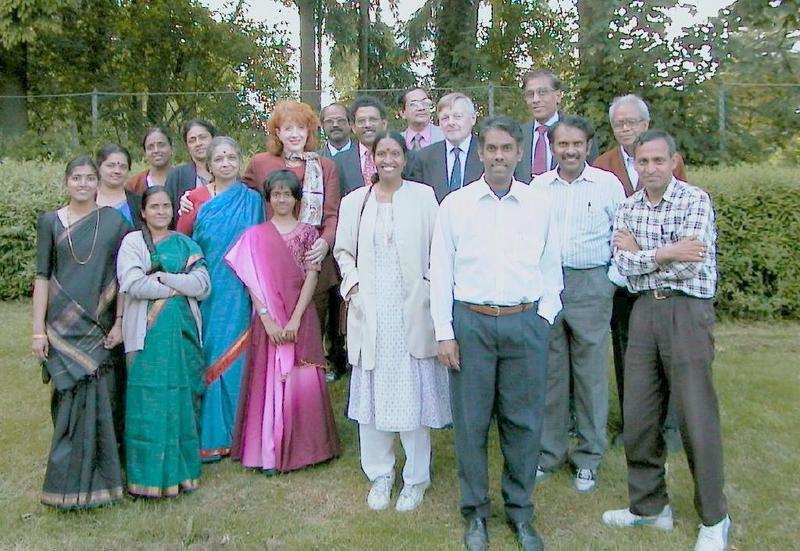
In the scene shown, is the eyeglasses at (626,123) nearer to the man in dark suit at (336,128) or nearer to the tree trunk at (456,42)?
the man in dark suit at (336,128)

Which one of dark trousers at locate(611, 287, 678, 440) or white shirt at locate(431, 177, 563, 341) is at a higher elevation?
white shirt at locate(431, 177, 563, 341)

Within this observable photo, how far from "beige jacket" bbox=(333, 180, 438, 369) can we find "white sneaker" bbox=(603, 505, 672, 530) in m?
1.15

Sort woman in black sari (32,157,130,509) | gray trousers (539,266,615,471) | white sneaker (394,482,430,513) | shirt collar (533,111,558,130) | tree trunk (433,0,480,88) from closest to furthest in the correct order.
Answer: woman in black sari (32,157,130,509) < white sneaker (394,482,430,513) < gray trousers (539,266,615,471) < shirt collar (533,111,558,130) < tree trunk (433,0,480,88)

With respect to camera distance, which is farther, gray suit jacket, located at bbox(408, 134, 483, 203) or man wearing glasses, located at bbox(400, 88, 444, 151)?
man wearing glasses, located at bbox(400, 88, 444, 151)

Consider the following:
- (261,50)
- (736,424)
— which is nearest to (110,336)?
(736,424)

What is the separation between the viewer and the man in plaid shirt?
11.1 feet

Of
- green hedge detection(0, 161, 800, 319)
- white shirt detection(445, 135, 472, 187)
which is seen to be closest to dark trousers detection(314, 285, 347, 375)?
white shirt detection(445, 135, 472, 187)

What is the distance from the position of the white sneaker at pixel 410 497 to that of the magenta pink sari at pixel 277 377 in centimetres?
65

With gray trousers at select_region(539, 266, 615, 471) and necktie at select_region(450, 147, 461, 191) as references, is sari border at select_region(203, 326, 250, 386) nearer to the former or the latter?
necktie at select_region(450, 147, 461, 191)

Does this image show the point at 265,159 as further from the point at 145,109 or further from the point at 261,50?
the point at 261,50

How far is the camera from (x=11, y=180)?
9.32 meters

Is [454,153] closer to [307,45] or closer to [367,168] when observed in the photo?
[367,168]

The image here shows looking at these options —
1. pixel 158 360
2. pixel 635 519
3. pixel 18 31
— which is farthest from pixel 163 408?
pixel 18 31

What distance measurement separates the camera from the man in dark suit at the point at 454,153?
468cm
